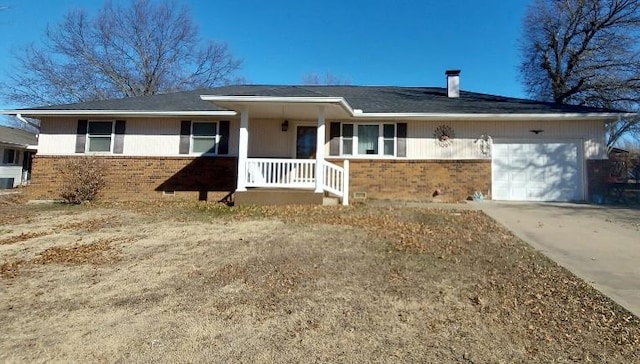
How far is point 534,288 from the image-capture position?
3852 mm

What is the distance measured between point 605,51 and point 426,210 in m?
18.4

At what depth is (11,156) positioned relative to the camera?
2297 centimetres

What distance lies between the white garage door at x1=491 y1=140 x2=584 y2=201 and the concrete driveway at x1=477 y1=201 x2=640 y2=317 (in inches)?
36.4

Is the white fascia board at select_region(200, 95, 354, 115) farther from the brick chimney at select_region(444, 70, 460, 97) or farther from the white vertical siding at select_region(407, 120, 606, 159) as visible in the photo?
the brick chimney at select_region(444, 70, 460, 97)

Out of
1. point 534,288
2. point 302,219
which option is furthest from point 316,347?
point 302,219

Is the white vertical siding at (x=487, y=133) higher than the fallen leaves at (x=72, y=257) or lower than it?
higher

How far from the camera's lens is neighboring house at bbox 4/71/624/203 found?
11.3 meters

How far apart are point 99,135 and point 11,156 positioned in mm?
16324

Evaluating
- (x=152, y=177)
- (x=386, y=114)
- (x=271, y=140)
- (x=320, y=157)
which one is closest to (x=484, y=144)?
(x=386, y=114)

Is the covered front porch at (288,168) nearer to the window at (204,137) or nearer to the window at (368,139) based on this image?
the window at (368,139)

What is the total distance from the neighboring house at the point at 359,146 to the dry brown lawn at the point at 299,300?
5317 mm

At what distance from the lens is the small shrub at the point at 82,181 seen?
10586mm

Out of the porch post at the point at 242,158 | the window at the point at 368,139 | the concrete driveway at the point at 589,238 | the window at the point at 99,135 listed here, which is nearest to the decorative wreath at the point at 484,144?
the concrete driveway at the point at 589,238

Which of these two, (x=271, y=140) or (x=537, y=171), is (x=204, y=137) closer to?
(x=271, y=140)
